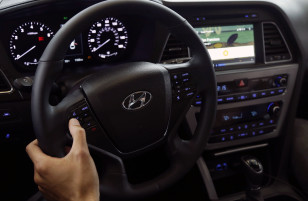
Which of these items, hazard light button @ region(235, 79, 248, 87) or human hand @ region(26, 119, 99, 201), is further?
hazard light button @ region(235, 79, 248, 87)

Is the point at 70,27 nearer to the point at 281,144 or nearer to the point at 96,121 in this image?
the point at 96,121

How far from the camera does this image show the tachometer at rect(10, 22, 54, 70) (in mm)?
1156

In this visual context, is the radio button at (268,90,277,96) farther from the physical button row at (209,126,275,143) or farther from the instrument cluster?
the instrument cluster

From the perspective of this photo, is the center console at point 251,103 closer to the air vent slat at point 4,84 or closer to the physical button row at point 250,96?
the physical button row at point 250,96

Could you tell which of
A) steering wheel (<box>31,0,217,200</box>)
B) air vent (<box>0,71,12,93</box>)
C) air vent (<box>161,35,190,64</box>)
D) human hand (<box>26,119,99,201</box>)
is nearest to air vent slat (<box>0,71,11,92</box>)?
air vent (<box>0,71,12,93</box>)

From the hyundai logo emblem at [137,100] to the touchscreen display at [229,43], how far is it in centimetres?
53

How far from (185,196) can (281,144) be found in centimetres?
51

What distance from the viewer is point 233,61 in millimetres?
1475

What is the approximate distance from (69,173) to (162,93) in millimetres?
362

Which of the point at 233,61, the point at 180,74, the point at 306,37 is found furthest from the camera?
the point at 306,37

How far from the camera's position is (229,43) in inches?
57.7

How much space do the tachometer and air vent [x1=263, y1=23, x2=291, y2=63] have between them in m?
0.89

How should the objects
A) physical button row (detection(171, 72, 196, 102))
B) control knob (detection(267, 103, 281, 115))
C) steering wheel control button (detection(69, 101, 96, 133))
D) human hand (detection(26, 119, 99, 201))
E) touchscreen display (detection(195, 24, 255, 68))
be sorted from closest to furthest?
human hand (detection(26, 119, 99, 201))
steering wheel control button (detection(69, 101, 96, 133))
physical button row (detection(171, 72, 196, 102))
touchscreen display (detection(195, 24, 255, 68))
control knob (detection(267, 103, 281, 115))

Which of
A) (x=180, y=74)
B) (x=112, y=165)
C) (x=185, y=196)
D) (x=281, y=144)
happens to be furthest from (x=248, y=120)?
(x=112, y=165)
